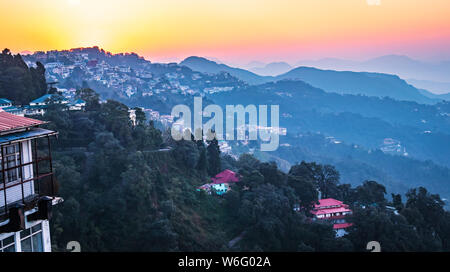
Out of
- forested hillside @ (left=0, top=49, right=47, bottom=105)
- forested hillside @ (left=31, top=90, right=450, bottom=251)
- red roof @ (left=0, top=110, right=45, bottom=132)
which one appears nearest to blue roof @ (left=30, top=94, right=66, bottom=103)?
forested hillside @ (left=0, top=49, right=47, bottom=105)

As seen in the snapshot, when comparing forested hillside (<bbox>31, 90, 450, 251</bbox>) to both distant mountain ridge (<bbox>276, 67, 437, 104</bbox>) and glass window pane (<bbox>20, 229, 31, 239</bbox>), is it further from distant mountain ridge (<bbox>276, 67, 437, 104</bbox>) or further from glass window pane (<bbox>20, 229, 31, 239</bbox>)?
distant mountain ridge (<bbox>276, 67, 437, 104</bbox>)

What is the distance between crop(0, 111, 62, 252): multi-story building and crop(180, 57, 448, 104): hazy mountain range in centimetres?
10277

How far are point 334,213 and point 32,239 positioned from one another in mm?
13087

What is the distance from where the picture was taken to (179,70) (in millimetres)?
82688

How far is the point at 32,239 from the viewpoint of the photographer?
3.61m

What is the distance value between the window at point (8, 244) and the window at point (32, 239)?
0.10m

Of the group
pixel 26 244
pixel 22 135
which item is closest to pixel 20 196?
pixel 26 244

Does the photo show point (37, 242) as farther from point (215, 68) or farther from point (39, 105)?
point (215, 68)

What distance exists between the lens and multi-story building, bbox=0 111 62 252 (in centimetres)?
328

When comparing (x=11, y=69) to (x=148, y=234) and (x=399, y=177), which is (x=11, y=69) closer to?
(x=148, y=234)

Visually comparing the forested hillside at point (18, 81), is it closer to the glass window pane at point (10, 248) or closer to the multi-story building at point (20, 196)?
the multi-story building at point (20, 196)

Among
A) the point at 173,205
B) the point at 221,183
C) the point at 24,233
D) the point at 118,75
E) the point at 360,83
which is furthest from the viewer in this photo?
the point at 360,83
